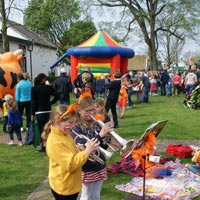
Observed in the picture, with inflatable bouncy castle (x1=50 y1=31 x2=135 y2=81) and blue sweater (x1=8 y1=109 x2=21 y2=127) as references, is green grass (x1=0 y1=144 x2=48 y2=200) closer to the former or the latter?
blue sweater (x1=8 y1=109 x2=21 y2=127)

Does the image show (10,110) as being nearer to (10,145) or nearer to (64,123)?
(10,145)

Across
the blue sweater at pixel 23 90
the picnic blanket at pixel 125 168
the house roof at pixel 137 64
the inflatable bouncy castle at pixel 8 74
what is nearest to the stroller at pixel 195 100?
the picnic blanket at pixel 125 168

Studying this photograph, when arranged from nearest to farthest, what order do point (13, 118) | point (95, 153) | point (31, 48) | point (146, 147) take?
1. point (95, 153)
2. point (146, 147)
3. point (13, 118)
4. point (31, 48)

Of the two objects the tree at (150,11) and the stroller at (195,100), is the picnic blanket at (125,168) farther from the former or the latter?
the tree at (150,11)

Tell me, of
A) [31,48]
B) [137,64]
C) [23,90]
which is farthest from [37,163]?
A: [137,64]

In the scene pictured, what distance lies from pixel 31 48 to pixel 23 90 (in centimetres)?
2184

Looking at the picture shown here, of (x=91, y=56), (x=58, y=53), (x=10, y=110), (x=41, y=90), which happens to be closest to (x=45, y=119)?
(x=41, y=90)

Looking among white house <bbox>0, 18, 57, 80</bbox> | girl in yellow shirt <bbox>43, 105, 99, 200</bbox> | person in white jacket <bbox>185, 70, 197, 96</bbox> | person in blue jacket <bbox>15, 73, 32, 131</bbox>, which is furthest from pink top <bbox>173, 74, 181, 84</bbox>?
girl in yellow shirt <bbox>43, 105, 99, 200</bbox>

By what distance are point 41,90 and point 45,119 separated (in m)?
0.69

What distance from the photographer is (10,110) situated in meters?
9.07

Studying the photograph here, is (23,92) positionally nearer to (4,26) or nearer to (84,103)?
(84,103)

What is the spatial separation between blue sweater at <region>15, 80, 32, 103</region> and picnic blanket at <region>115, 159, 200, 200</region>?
210 inches

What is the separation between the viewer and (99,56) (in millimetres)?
19750

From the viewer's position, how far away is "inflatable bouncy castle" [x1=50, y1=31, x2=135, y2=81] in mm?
19406
